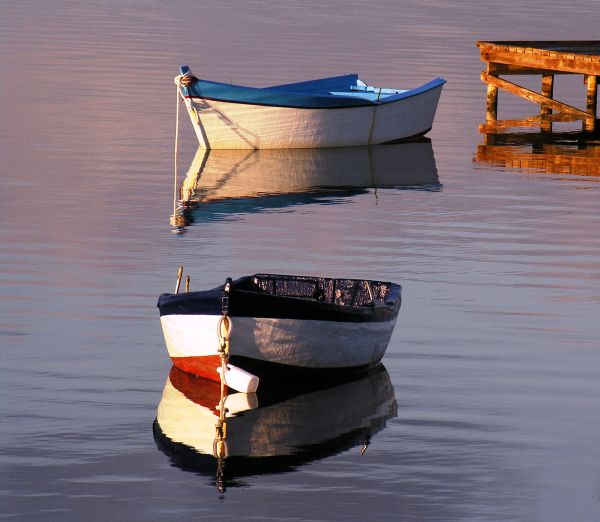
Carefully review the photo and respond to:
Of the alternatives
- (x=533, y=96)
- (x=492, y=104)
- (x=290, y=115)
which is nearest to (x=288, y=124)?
(x=290, y=115)

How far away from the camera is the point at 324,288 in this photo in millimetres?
15594

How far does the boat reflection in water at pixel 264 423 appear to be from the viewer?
1220cm

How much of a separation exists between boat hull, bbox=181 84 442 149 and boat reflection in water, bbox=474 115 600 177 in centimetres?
230

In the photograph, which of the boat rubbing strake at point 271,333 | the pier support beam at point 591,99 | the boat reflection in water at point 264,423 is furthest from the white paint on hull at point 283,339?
the pier support beam at point 591,99

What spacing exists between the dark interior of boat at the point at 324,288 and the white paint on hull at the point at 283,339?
0.95 m

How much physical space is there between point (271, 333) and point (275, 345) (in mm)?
156

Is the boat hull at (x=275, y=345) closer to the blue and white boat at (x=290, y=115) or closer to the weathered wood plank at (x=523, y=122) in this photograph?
the blue and white boat at (x=290, y=115)

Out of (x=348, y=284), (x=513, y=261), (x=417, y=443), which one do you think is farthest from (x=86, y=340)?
(x=513, y=261)

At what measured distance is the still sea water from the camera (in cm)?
1151

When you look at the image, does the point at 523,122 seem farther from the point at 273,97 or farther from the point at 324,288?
the point at 324,288

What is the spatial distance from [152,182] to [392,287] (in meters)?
12.8

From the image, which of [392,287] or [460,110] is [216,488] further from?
[460,110]

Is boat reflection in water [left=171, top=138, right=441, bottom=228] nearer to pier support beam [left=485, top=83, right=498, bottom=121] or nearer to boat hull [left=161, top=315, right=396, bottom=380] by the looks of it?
pier support beam [left=485, top=83, right=498, bottom=121]

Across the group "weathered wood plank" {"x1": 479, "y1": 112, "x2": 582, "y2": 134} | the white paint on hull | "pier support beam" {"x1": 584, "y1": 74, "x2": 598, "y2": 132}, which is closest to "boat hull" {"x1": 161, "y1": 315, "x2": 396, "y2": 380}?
the white paint on hull
